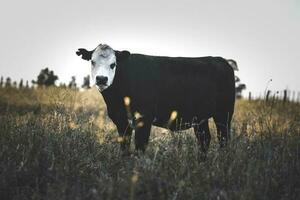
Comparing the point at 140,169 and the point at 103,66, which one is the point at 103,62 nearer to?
the point at 103,66

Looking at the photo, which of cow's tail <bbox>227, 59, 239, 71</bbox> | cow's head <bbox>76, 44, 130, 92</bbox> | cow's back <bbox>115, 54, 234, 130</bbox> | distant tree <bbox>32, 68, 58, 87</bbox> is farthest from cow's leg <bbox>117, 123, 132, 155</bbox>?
distant tree <bbox>32, 68, 58, 87</bbox>

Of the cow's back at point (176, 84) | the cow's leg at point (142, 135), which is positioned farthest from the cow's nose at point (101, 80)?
the cow's leg at point (142, 135)

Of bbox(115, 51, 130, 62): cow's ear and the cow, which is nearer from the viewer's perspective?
the cow

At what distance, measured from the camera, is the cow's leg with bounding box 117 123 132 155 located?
291 inches

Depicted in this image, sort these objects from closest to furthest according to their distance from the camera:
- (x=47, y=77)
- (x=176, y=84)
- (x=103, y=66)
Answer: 1. (x=103, y=66)
2. (x=176, y=84)
3. (x=47, y=77)

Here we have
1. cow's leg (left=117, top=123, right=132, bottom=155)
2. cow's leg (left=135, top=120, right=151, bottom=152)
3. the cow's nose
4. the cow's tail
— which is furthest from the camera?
the cow's tail

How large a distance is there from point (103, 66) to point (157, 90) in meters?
1.07

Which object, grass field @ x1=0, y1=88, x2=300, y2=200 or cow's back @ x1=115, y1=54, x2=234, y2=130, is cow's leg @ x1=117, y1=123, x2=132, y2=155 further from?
cow's back @ x1=115, y1=54, x2=234, y2=130

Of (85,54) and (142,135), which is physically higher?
(85,54)

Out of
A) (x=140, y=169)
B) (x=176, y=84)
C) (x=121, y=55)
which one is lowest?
(x=140, y=169)

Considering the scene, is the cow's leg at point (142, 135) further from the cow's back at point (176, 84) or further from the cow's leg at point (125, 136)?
the cow's back at point (176, 84)

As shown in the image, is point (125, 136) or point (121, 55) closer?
point (125, 136)

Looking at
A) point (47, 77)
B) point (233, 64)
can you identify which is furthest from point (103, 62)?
point (47, 77)

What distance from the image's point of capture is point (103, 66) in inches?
295
